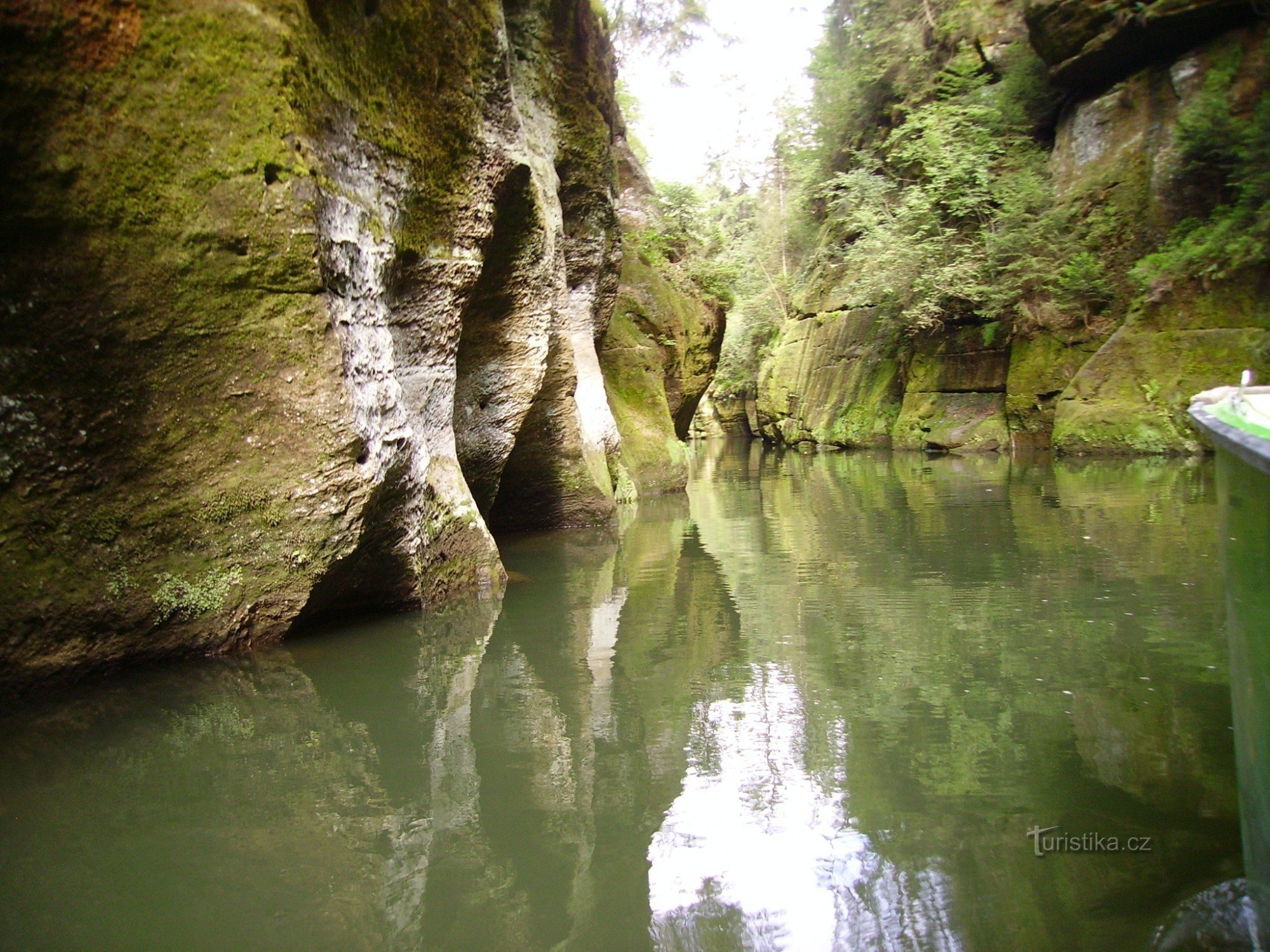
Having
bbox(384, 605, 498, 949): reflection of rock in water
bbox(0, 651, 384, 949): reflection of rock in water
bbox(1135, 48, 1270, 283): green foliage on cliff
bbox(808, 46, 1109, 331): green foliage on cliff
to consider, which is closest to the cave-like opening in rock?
bbox(384, 605, 498, 949): reflection of rock in water

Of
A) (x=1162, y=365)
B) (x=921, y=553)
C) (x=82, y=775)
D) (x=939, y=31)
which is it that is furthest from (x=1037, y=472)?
(x=939, y=31)

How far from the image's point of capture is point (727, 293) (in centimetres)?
1870

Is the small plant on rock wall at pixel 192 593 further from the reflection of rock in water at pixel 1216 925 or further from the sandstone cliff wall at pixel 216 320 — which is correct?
the reflection of rock in water at pixel 1216 925

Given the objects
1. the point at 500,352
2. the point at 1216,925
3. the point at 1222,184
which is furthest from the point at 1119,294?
the point at 1216,925

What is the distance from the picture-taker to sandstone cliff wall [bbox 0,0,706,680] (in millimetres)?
3992

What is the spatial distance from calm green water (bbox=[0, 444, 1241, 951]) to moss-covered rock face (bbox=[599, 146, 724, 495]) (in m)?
7.74

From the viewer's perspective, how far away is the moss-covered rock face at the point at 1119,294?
13938 millimetres

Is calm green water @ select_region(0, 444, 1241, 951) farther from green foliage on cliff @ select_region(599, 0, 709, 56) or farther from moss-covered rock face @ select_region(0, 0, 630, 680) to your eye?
green foliage on cliff @ select_region(599, 0, 709, 56)

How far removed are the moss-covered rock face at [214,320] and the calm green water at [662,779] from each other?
48 centimetres

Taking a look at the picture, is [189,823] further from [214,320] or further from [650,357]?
[650,357]

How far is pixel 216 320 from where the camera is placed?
4.45 metres

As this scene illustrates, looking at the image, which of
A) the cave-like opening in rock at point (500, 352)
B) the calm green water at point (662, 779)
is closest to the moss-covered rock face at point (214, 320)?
the calm green water at point (662, 779)

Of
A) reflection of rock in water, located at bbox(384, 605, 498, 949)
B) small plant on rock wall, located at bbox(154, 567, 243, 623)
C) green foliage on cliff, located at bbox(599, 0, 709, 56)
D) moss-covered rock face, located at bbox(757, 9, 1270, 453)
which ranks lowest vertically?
reflection of rock in water, located at bbox(384, 605, 498, 949)

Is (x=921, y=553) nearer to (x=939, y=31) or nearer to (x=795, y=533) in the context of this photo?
(x=795, y=533)
